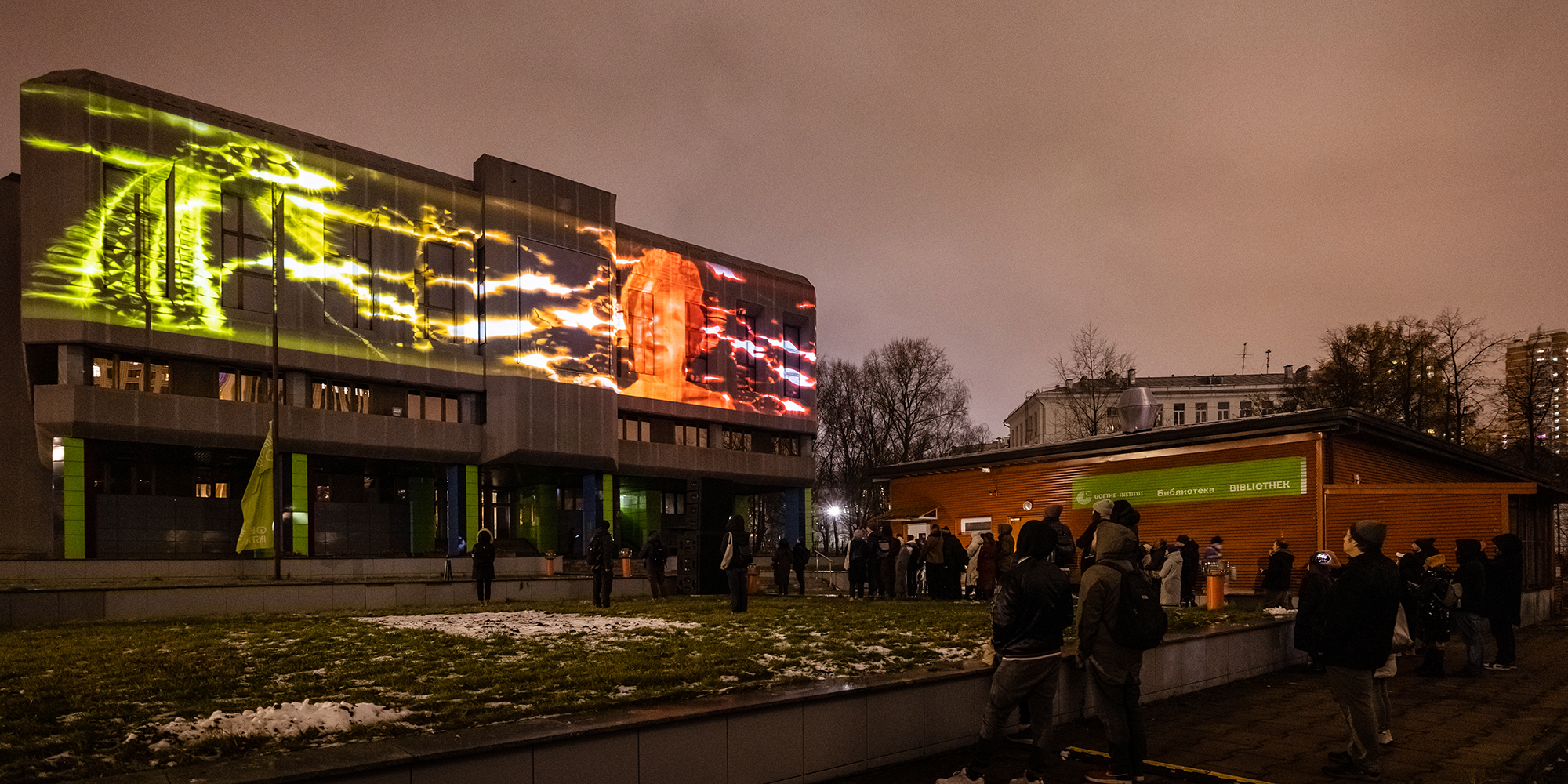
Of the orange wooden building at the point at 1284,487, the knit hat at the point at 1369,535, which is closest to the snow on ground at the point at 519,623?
the knit hat at the point at 1369,535

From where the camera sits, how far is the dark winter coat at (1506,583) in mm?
12438

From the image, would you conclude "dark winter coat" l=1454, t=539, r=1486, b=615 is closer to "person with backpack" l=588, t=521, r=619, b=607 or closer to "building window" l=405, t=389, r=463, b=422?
"person with backpack" l=588, t=521, r=619, b=607

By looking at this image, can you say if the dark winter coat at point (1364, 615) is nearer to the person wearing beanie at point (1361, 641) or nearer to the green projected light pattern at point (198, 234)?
the person wearing beanie at point (1361, 641)

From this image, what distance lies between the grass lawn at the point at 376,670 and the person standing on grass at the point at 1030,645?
5.75 ft

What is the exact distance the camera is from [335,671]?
28.4ft

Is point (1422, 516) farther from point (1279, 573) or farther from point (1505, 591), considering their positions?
point (1505, 591)

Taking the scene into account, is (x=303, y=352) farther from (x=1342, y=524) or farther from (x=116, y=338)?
(x=1342, y=524)

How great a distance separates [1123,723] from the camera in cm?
650

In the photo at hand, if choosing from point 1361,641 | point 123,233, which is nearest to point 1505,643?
point 1361,641

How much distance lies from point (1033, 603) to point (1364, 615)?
8.05 feet

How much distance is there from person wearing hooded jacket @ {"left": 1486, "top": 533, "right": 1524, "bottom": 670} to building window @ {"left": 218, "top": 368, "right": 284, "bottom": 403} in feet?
118

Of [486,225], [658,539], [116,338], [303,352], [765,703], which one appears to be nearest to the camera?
[765,703]

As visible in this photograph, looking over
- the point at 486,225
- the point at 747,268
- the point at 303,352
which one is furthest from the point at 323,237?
the point at 747,268

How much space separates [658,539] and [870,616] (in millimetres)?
6679
